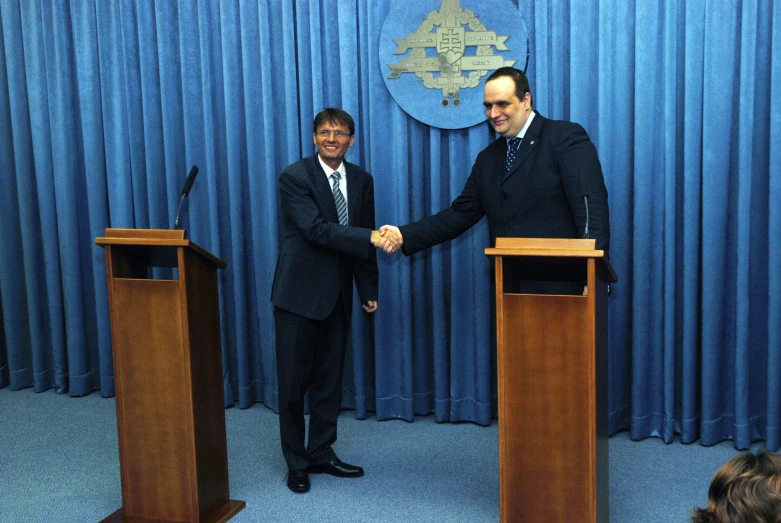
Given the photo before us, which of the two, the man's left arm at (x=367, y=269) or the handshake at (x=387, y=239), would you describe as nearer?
→ the handshake at (x=387, y=239)

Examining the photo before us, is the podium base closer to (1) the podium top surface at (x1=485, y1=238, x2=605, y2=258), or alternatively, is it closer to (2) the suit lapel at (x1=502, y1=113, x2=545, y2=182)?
(1) the podium top surface at (x1=485, y1=238, x2=605, y2=258)

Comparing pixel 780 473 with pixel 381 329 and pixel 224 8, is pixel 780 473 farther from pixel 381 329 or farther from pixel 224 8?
pixel 224 8

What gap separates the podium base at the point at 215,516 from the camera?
110 inches

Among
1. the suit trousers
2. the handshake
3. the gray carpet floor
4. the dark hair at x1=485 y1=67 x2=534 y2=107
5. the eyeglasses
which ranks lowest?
the gray carpet floor

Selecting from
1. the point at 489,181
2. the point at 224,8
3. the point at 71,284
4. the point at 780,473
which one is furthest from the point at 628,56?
the point at 71,284

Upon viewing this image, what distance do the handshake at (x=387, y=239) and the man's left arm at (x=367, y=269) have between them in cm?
13

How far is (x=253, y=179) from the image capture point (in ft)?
13.4

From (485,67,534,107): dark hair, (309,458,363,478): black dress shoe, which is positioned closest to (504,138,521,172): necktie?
(485,67,534,107): dark hair

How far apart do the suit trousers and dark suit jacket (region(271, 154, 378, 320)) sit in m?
0.08

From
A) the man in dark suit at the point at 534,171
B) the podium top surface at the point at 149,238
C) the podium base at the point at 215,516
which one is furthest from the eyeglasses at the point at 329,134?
the podium base at the point at 215,516

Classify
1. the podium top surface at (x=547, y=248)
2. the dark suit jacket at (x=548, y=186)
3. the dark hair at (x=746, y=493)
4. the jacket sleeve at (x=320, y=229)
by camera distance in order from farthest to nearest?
the jacket sleeve at (x=320, y=229), the dark suit jacket at (x=548, y=186), the podium top surface at (x=547, y=248), the dark hair at (x=746, y=493)

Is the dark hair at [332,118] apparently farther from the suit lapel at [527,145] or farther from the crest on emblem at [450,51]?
the crest on emblem at [450,51]

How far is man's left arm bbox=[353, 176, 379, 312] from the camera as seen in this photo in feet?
10.8

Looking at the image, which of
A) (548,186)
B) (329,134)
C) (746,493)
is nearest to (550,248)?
(548,186)
